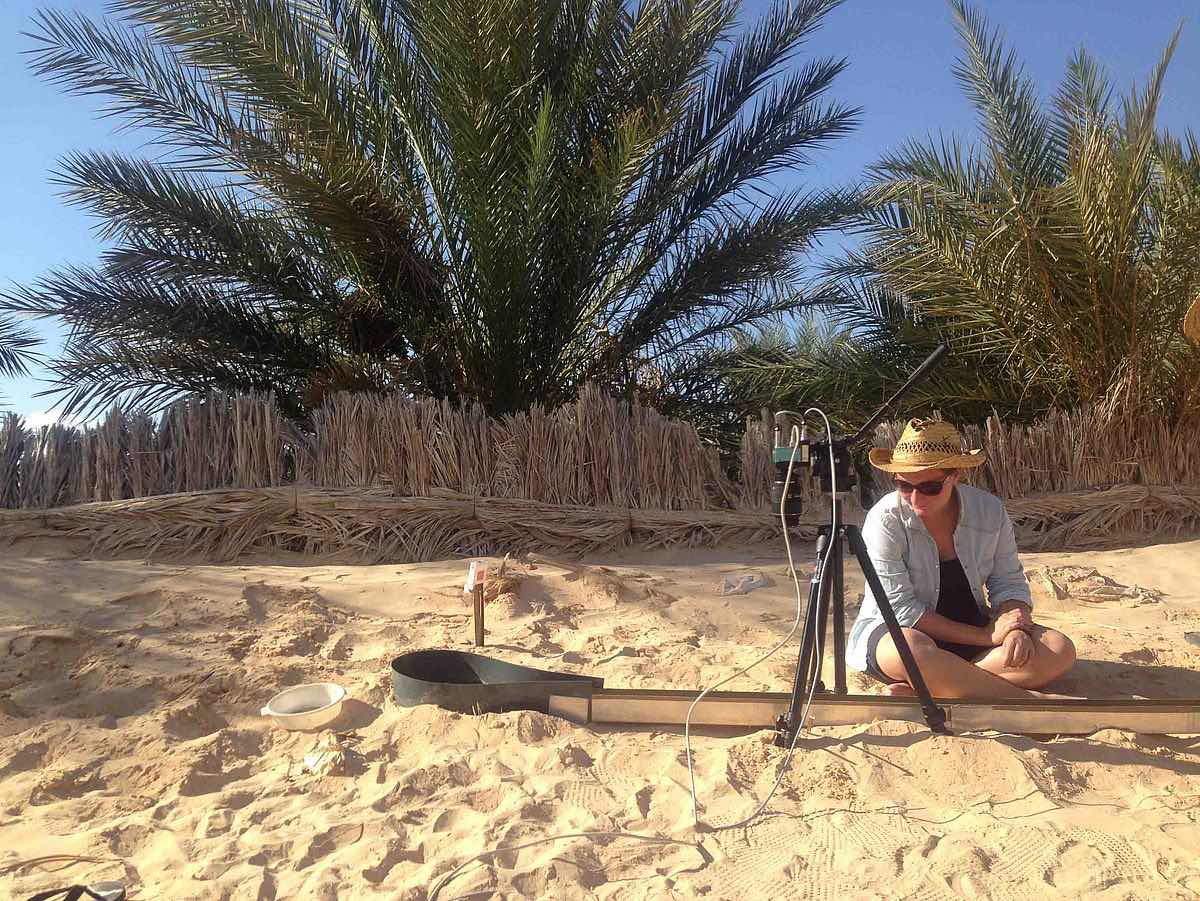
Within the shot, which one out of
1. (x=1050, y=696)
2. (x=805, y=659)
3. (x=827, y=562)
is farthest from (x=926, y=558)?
(x=805, y=659)

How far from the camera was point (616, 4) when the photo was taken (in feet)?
20.5

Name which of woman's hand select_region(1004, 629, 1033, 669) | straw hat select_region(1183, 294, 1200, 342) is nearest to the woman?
woman's hand select_region(1004, 629, 1033, 669)

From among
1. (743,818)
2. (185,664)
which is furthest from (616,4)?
(743,818)

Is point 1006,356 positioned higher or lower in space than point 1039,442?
higher

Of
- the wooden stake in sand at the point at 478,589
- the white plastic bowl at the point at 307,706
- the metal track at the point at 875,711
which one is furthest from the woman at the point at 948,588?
the white plastic bowl at the point at 307,706

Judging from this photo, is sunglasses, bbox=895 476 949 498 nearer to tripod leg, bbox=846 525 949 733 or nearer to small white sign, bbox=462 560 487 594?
tripod leg, bbox=846 525 949 733

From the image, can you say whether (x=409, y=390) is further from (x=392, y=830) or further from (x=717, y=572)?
(x=392, y=830)

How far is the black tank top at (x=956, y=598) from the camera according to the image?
304 centimetres

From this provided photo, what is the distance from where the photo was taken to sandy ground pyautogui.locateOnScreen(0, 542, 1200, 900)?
188cm

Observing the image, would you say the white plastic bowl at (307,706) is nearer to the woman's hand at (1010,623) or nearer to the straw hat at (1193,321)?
the woman's hand at (1010,623)

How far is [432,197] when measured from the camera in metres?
6.17

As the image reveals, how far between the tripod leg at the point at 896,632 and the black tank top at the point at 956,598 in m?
0.63

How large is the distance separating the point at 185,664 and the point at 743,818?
7.06 feet

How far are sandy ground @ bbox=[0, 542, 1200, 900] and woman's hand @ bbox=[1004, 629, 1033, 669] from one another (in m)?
0.32
